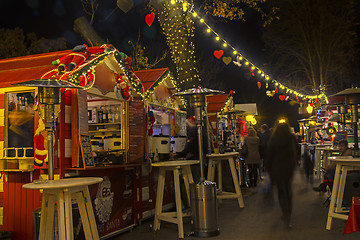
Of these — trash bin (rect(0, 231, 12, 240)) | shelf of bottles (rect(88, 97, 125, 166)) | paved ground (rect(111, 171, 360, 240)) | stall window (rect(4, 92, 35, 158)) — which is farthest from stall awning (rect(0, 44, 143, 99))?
paved ground (rect(111, 171, 360, 240))

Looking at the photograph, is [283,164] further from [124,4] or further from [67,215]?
[124,4]

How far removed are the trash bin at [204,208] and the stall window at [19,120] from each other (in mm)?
2608

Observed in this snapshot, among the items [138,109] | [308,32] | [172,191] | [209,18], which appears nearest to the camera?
[138,109]

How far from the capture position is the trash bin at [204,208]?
5950mm

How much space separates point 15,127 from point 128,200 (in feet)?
7.16

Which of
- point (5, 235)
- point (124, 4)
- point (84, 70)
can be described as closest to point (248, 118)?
point (124, 4)

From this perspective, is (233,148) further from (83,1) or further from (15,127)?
(83,1)

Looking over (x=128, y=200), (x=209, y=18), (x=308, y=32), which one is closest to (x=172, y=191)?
(x=128, y=200)

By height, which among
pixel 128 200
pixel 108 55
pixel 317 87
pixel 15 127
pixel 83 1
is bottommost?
pixel 128 200

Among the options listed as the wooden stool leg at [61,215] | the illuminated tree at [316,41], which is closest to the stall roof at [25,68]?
the wooden stool leg at [61,215]

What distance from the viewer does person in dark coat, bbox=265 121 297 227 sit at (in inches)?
244

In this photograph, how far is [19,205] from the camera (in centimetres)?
557

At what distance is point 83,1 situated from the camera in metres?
18.9

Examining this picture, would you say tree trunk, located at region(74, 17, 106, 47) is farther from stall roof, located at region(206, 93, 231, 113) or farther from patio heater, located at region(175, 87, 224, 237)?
patio heater, located at region(175, 87, 224, 237)
